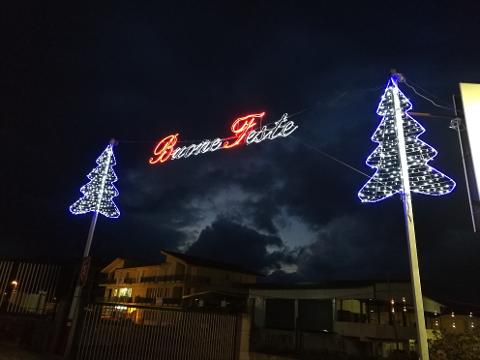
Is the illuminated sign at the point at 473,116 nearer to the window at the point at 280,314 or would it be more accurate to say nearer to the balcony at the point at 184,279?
the window at the point at 280,314

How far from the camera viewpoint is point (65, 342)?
12875 mm

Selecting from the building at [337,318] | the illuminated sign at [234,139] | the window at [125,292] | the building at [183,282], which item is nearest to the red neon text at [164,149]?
the illuminated sign at [234,139]

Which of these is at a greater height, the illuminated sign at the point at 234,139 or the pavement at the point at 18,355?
the illuminated sign at the point at 234,139

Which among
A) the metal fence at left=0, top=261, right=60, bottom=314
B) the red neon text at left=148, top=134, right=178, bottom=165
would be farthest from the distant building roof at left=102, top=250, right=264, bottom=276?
the red neon text at left=148, top=134, right=178, bottom=165

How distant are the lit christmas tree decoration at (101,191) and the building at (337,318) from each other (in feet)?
50.4

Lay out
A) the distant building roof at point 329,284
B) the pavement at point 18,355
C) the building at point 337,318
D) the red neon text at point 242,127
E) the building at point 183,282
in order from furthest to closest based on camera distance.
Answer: the building at point 183,282 < the distant building roof at point 329,284 < the building at point 337,318 < the red neon text at point 242,127 < the pavement at point 18,355

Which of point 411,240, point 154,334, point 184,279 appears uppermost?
point 184,279

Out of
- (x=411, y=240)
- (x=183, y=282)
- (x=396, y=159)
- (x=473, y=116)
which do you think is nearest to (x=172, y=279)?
(x=183, y=282)

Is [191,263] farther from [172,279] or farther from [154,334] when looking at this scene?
[154,334]

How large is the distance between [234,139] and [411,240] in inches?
282

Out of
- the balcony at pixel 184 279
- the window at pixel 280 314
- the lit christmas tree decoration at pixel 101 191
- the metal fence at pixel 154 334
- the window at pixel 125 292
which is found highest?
the lit christmas tree decoration at pixel 101 191

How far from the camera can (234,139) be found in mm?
14078

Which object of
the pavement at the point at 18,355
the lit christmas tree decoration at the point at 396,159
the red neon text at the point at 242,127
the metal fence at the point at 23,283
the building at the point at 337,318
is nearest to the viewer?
the lit christmas tree decoration at the point at 396,159

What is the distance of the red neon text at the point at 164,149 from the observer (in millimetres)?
16188
